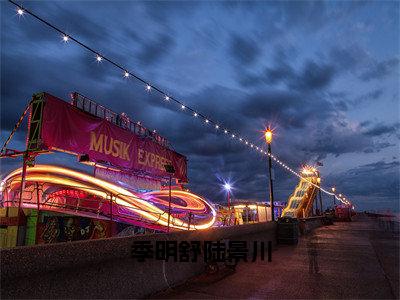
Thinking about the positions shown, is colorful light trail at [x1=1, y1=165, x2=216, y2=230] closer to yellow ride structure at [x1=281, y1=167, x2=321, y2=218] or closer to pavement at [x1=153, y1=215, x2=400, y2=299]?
pavement at [x1=153, y1=215, x2=400, y2=299]

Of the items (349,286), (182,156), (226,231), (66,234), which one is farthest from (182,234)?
(182,156)

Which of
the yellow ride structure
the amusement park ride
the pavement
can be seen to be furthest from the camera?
the yellow ride structure

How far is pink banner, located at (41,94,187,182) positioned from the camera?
11.2 meters

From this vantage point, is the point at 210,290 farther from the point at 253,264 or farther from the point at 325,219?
the point at 325,219

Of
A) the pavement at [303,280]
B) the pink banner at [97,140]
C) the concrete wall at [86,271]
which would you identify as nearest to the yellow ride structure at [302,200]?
the pink banner at [97,140]

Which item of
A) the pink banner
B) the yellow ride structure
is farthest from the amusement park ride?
the yellow ride structure

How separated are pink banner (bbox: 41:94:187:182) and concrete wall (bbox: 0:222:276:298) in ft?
22.2

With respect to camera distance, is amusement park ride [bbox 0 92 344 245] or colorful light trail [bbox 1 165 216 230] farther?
colorful light trail [bbox 1 165 216 230]

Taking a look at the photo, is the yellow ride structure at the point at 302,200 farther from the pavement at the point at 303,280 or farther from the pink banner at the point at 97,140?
the pavement at the point at 303,280

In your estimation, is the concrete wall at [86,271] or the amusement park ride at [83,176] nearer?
the concrete wall at [86,271]

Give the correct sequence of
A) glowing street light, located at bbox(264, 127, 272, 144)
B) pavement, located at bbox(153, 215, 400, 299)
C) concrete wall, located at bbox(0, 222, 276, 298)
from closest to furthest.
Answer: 1. concrete wall, located at bbox(0, 222, 276, 298)
2. pavement, located at bbox(153, 215, 400, 299)
3. glowing street light, located at bbox(264, 127, 272, 144)

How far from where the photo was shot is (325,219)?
111ft

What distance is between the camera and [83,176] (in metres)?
13.7

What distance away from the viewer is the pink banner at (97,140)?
1116 cm
